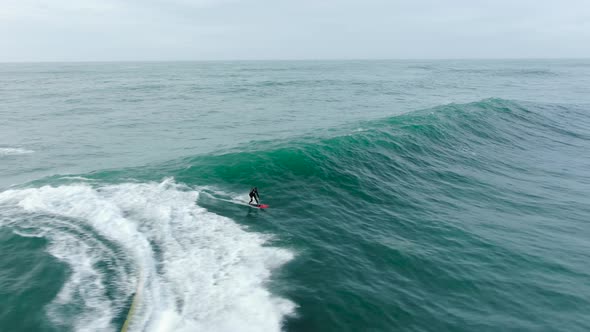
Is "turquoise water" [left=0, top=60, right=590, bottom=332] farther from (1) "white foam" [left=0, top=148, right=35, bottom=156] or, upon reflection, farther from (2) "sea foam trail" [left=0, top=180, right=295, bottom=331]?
(1) "white foam" [left=0, top=148, right=35, bottom=156]

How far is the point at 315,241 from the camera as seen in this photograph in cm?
1997

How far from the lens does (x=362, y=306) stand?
14.8m

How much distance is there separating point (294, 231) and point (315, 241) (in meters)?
1.73

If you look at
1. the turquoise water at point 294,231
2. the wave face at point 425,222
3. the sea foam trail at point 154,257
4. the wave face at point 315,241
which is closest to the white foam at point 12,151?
the turquoise water at point 294,231

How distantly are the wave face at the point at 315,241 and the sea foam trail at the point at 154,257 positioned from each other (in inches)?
3.4

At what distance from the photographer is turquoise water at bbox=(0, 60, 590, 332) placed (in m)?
14.3

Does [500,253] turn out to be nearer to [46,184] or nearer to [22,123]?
[46,184]

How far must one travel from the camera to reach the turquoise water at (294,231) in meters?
14.3

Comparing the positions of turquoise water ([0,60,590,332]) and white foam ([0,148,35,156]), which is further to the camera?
white foam ([0,148,35,156])

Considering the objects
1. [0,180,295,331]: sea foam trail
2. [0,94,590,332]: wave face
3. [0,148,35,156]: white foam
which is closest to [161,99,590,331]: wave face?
[0,94,590,332]: wave face

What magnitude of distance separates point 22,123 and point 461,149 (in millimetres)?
67637

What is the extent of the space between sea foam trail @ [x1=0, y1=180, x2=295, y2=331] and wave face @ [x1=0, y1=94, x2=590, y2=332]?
9 centimetres

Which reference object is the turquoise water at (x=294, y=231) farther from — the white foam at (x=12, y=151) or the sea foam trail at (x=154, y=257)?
the white foam at (x=12, y=151)

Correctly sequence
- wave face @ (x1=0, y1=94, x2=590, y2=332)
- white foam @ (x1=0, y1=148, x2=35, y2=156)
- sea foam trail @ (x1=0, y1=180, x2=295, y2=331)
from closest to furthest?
sea foam trail @ (x1=0, y1=180, x2=295, y2=331) < wave face @ (x1=0, y1=94, x2=590, y2=332) < white foam @ (x1=0, y1=148, x2=35, y2=156)
